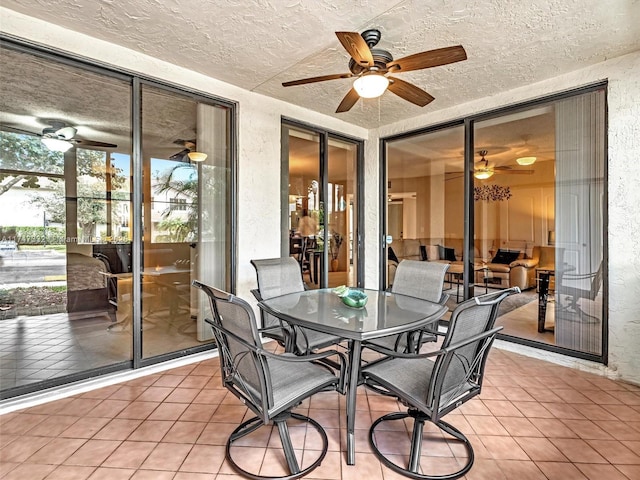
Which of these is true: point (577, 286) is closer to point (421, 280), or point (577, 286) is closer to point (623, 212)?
point (623, 212)

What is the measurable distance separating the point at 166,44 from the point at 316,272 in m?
2.87

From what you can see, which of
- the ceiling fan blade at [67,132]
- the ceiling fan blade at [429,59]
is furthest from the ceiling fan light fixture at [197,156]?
the ceiling fan blade at [429,59]

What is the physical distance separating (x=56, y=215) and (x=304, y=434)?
3.69m

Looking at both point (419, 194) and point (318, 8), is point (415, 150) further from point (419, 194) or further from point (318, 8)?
point (318, 8)

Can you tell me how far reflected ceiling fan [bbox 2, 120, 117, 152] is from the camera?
324 centimetres

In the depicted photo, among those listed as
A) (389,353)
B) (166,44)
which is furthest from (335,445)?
(166,44)

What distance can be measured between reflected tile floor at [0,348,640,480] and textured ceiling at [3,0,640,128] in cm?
262

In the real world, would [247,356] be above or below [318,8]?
below

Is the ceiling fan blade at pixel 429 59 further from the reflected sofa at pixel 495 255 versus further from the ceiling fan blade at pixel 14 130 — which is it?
the ceiling fan blade at pixel 14 130

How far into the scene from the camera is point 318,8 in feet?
6.76

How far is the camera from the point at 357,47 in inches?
74.5

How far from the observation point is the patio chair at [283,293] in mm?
2188

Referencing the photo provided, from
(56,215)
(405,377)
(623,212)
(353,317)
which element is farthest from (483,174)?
(56,215)

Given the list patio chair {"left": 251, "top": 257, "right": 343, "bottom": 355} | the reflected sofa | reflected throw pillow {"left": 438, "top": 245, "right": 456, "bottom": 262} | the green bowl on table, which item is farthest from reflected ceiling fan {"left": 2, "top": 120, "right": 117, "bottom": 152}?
reflected throw pillow {"left": 438, "top": 245, "right": 456, "bottom": 262}
